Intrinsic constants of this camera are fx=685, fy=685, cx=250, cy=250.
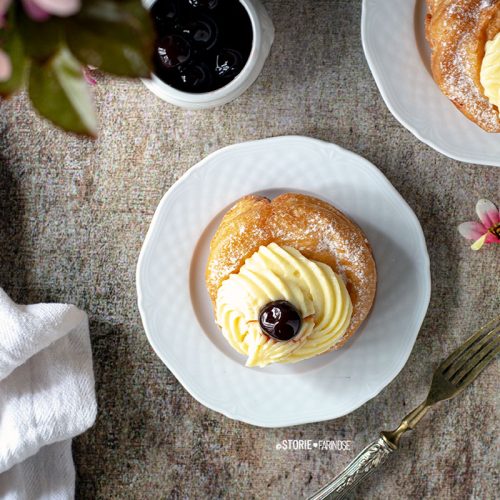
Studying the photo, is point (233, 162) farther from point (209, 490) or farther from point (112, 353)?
point (209, 490)

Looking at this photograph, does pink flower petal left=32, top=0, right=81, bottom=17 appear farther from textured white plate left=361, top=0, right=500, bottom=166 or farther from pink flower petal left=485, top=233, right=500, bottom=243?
pink flower petal left=485, top=233, right=500, bottom=243

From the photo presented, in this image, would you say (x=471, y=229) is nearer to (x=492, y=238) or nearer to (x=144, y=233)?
(x=492, y=238)

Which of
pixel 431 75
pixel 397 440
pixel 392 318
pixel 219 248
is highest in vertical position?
pixel 431 75

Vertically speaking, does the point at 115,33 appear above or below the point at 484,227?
above

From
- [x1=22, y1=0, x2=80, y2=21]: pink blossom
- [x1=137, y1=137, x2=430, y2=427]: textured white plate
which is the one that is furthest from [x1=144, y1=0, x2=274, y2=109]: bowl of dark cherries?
[x1=22, y1=0, x2=80, y2=21]: pink blossom

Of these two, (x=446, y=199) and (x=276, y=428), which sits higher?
(x=446, y=199)

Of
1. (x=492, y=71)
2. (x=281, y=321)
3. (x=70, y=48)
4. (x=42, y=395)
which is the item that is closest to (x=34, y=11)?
(x=70, y=48)

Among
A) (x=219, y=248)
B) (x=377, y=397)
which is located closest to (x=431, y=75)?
(x=219, y=248)
